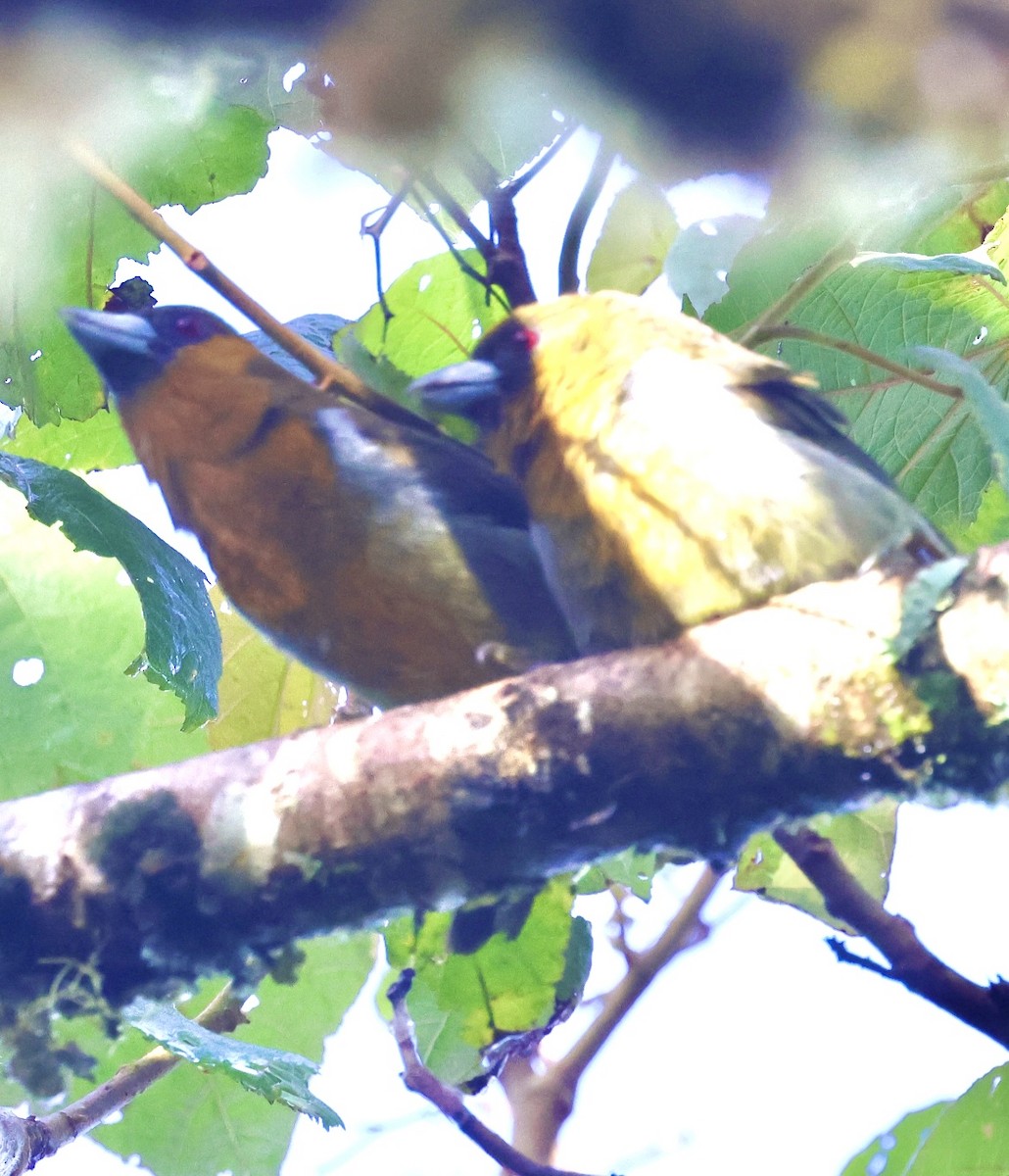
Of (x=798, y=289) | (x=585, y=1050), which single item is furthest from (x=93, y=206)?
(x=585, y=1050)

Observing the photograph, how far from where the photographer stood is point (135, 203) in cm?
90

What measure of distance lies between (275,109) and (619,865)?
1.86 feet

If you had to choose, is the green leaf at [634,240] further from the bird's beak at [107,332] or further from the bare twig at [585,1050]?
the bare twig at [585,1050]

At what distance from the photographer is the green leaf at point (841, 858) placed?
0.98m

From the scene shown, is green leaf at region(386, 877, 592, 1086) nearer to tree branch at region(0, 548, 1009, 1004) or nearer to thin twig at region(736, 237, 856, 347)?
tree branch at region(0, 548, 1009, 1004)

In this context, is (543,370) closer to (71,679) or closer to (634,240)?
(634,240)

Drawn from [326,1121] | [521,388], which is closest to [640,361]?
[521,388]

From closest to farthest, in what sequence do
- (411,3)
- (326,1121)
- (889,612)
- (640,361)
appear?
1. (411,3)
2. (889,612)
3. (326,1121)
4. (640,361)

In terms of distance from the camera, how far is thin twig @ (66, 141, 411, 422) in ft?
2.95

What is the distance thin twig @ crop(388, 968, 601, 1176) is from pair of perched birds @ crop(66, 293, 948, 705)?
25 cm

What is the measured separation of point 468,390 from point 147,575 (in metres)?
0.28

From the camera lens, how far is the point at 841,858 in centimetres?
98

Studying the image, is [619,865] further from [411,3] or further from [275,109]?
[411,3]

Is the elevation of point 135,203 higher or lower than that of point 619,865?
higher
